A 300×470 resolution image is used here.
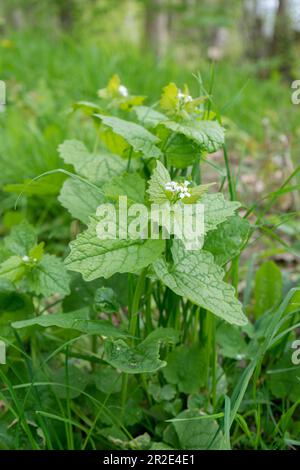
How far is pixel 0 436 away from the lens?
0.96m

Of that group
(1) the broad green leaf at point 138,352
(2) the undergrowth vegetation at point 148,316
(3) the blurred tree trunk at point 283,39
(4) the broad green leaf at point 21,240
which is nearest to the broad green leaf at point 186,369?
(2) the undergrowth vegetation at point 148,316

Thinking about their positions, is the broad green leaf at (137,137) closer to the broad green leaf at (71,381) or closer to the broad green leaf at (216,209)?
the broad green leaf at (216,209)

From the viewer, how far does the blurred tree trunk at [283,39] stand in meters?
5.64

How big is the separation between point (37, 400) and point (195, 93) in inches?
102

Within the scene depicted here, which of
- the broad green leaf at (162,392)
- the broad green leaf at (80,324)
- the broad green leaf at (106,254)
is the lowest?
the broad green leaf at (162,392)

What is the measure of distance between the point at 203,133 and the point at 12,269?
43cm

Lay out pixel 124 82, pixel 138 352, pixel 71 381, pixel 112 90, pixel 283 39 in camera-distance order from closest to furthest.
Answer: pixel 138 352 → pixel 71 381 → pixel 112 90 → pixel 124 82 → pixel 283 39

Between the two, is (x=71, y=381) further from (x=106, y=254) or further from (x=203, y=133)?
(x=203, y=133)

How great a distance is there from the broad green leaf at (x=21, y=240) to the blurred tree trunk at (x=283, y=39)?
509cm

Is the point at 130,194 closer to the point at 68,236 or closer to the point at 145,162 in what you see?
the point at 145,162

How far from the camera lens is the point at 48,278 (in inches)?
38.8

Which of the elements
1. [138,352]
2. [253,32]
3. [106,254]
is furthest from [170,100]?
[253,32]

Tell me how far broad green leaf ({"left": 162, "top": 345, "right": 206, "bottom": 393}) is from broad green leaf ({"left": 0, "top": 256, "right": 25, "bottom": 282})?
0.33 metres

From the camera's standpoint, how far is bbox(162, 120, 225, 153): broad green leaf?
91 centimetres
